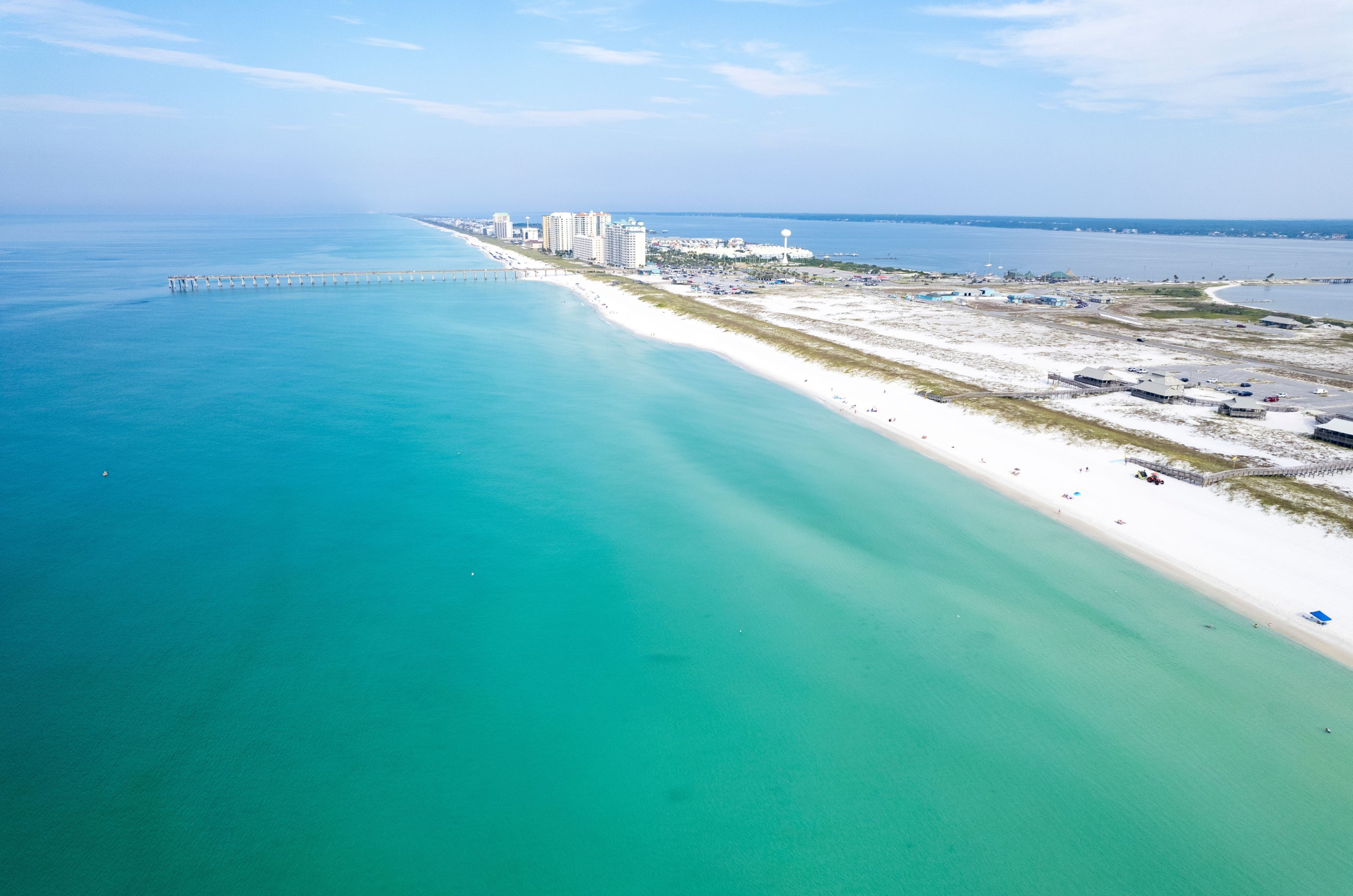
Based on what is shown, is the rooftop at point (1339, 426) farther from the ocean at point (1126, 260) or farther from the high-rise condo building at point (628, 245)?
the high-rise condo building at point (628, 245)

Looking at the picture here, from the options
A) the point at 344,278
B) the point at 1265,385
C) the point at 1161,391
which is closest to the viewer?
the point at 1161,391

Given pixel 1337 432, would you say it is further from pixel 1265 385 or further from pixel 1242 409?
pixel 1265 385

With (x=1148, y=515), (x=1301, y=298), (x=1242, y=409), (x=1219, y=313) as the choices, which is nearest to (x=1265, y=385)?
(x=1242, y=409)

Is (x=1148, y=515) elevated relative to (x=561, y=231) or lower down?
lower down

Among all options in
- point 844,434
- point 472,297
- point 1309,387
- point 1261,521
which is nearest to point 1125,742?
point 1261,521

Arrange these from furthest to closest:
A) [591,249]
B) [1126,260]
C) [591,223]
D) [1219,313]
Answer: [591,223], [1126,260], [591,249], [1219,313]

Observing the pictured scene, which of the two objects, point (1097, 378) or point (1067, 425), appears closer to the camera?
point (1067, 425)
